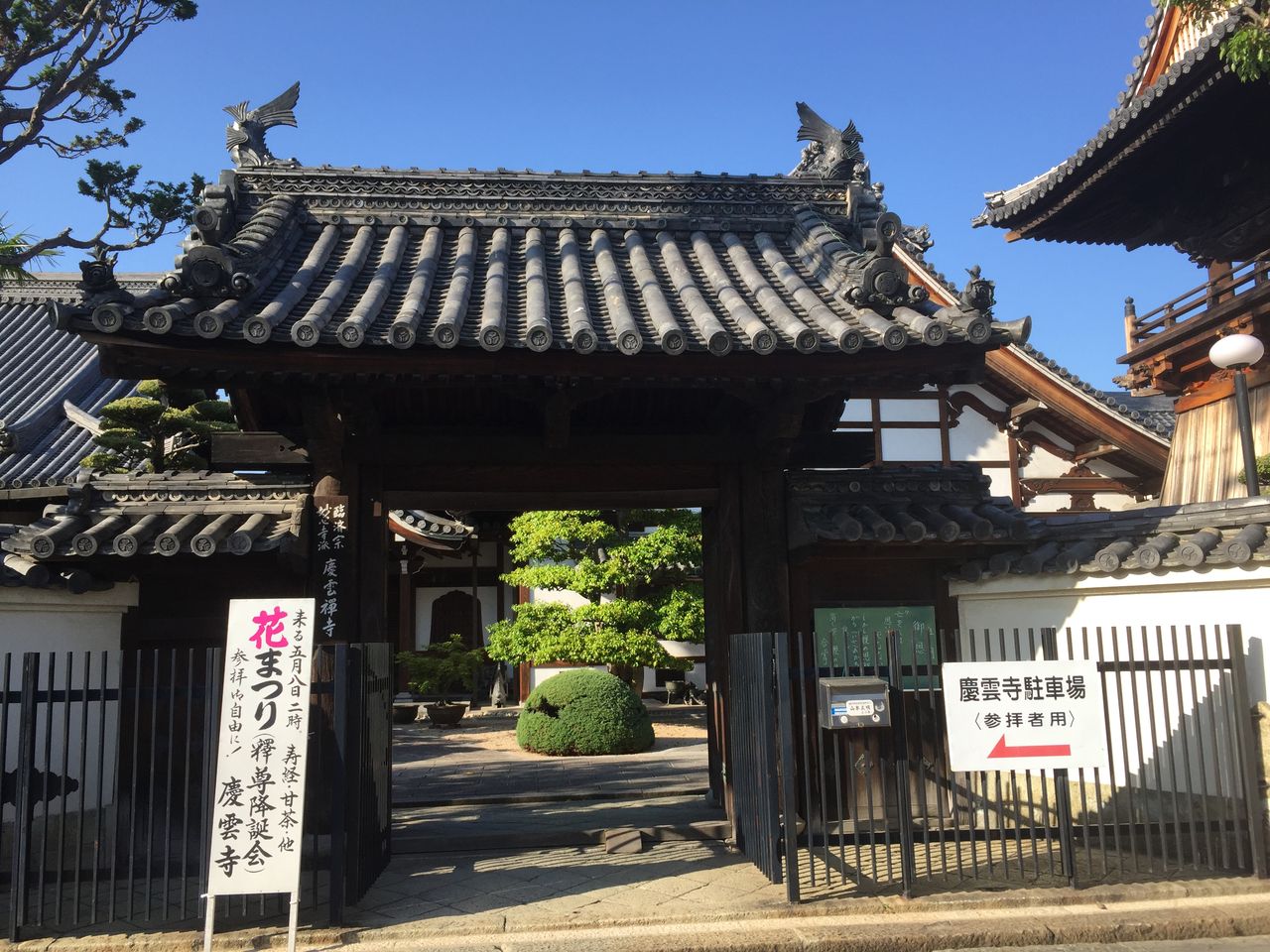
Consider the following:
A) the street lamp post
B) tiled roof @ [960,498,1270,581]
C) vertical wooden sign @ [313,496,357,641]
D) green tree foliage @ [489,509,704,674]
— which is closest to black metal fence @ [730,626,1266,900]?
tiled roof @ [960,498,1270,581]

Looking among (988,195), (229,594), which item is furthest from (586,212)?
(988,195)

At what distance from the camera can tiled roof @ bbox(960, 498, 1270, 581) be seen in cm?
679

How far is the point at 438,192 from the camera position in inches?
373

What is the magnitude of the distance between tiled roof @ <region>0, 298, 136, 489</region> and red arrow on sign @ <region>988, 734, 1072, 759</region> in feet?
48.3

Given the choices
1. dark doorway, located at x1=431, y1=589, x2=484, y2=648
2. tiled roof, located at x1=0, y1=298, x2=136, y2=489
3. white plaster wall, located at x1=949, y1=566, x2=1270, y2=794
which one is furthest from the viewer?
dark doorway, located at x1=431, y1=589, x2=484, y2=648

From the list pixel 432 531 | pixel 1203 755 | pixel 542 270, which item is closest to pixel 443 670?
pixel 432 531

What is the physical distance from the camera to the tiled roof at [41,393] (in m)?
16.7

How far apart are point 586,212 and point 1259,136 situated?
35.9ft

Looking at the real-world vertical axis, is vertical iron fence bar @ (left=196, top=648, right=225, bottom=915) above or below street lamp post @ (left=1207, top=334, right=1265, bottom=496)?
below

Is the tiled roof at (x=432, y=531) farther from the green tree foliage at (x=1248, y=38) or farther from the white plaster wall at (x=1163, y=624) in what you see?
the green tree foliage at (x=1248, y=38)

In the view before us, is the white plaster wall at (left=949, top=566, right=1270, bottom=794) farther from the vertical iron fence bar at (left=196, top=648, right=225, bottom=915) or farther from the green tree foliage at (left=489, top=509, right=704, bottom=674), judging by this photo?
the green tree foliage at (left=489, top=509, right=704, bottom=674)

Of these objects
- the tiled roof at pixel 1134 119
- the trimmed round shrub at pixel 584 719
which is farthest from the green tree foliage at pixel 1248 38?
the trimmed round shrub at pixel 584 719

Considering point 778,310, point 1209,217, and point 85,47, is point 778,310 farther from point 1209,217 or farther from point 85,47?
point 1209,217

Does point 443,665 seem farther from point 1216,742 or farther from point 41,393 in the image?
point 1216,742
